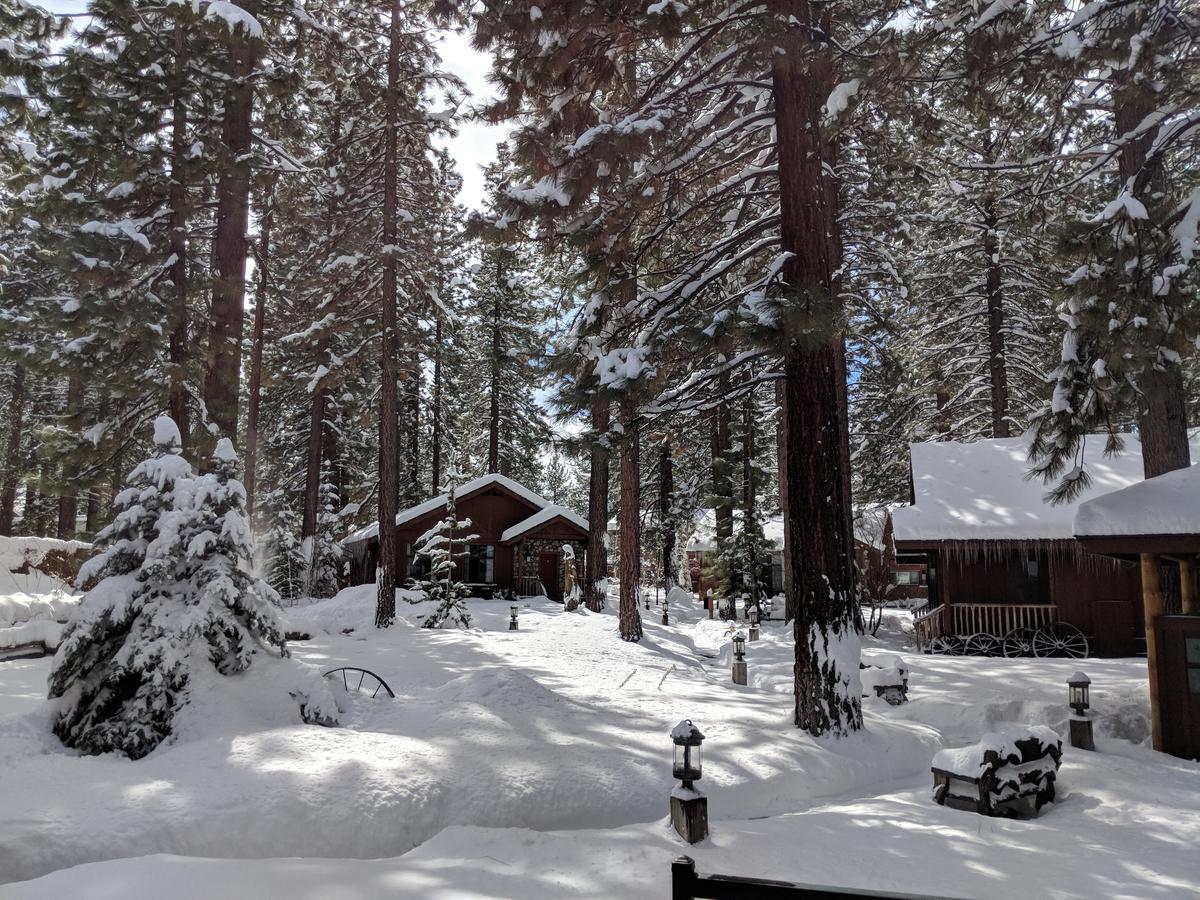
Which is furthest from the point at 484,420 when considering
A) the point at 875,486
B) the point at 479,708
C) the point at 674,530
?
the point at 479,708

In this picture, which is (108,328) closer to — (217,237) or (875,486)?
(217,237)

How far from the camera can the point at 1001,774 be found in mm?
6184

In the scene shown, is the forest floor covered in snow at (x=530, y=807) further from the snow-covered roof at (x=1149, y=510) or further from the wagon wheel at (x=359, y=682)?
the snow-covered roof at (x=1149, y=510)

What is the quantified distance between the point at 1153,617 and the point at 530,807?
725cm

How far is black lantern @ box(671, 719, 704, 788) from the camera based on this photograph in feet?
18.1

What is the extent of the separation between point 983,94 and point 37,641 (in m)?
18.0

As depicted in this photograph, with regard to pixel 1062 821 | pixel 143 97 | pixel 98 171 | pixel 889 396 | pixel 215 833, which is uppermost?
pixel 143 97

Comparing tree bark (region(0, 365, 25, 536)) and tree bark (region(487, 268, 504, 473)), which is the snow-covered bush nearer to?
tree bark (region(0, 365, 25, 536))

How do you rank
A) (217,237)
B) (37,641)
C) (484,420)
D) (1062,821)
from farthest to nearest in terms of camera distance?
(484,420) → (37,641) → (217,237) → (1062,821)

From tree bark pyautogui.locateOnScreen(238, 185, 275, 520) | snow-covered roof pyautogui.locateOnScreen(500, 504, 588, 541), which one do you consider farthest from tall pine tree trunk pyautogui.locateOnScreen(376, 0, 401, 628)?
snow-covered roof pyautogui.locateOnScreen(500, 504, 588, 541)

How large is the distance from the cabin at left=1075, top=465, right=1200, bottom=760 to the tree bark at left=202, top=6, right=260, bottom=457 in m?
12.5

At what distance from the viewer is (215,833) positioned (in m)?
4.89

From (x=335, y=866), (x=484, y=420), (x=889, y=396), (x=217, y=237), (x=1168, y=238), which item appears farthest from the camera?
(x=484, y=420)

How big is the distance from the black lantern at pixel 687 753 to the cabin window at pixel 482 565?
2470cm
